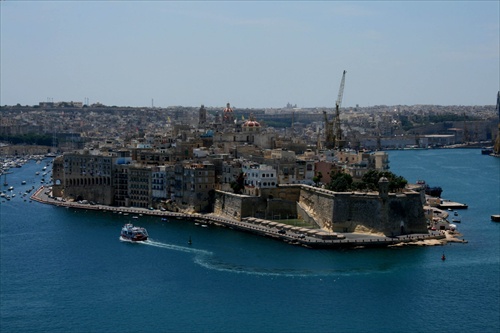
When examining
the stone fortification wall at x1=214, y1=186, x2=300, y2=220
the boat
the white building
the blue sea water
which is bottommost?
the blue sea water

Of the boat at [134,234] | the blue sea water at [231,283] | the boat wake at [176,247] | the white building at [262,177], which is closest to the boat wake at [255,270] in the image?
the blue sea water at [231,283]

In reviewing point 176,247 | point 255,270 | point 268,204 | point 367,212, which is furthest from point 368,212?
point 176,247

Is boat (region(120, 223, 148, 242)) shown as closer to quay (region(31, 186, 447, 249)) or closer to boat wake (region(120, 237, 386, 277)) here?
boat wake (region(120, 237, 386, 277))

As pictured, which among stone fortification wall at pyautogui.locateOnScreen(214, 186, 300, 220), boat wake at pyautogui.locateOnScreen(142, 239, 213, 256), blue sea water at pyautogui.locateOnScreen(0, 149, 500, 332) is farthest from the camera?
stone fortification wall at pyautogui.locateOnScreen(214, 186, 300, 220)

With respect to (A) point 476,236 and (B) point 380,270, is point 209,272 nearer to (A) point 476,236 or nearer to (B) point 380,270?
(B) point 380,270

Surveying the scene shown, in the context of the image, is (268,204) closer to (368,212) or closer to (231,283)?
(368,212)

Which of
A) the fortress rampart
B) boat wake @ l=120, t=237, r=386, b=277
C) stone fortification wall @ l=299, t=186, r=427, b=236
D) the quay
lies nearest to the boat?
boat wake @ l=120, t=237, r=386, b=277

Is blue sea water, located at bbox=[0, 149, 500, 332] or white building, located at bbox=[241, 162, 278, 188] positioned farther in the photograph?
white building, located at bbox=[241, 162, 278, 188]

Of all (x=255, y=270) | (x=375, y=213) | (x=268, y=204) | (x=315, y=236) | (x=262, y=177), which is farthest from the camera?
(x=262, y=177)

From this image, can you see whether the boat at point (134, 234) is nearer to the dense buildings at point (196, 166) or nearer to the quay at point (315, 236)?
the quay at point (315, 236)
